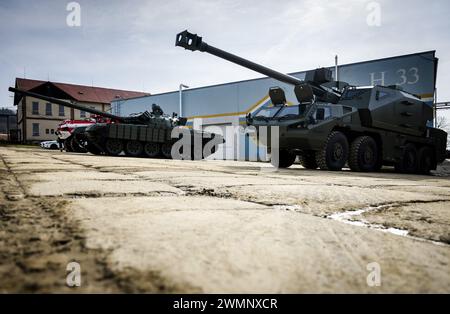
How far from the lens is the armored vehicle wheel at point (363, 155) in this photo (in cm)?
688

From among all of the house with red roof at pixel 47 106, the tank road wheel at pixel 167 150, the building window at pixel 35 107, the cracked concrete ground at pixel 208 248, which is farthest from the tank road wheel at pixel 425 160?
the building window at pixel 35 107

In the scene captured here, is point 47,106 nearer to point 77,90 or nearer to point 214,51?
point 77,90

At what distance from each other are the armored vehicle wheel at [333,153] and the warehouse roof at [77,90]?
1559 inches

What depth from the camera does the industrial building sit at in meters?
12.4

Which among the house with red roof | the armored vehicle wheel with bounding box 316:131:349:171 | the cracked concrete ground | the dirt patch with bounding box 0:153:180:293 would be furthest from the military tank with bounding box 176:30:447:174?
the house with red roof

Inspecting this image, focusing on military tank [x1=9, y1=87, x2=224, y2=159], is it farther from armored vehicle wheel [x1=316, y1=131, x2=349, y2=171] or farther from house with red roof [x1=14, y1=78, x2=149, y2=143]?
house with red roof [x1=14, y1=78, x2=149, y2=143]

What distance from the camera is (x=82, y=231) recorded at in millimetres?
898

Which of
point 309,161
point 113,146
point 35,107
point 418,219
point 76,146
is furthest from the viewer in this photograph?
point 35,107

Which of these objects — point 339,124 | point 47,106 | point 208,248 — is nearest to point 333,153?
point 339,124

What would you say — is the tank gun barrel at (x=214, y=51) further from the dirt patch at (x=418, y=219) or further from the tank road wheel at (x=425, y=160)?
the dirt patch at (x=418, y=219)

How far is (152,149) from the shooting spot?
1279cm

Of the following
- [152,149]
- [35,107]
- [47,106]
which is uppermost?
[47,106]

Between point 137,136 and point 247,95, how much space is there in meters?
7.49

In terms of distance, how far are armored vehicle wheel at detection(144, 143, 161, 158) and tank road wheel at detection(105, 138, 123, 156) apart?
986 millimetres
